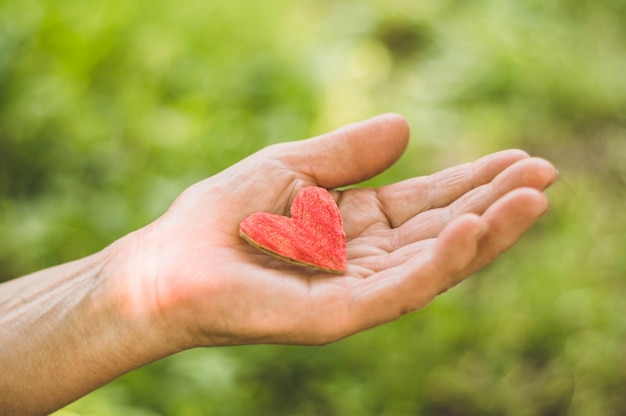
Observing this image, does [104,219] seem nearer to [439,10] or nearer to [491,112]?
[491,112]

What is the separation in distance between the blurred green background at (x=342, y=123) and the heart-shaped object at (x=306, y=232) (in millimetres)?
900

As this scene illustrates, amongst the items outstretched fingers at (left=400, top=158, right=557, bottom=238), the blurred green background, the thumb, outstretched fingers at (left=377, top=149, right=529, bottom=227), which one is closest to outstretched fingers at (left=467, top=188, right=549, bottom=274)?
outstretched fingers at (left=400, top=158, right=557, bottom=238)

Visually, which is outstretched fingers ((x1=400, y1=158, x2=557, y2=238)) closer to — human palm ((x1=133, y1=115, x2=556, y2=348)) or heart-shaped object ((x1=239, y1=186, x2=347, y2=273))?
human palm ((x1=133, y1=115, x2=556, y2=348))

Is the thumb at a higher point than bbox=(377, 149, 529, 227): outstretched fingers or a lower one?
higher

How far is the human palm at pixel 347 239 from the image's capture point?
5.22ft

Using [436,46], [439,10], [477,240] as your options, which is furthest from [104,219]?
[439,10]

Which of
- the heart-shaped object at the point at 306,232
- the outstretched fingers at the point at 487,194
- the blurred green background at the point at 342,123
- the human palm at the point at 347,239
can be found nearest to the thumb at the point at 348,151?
the human palm at the point at 347,239

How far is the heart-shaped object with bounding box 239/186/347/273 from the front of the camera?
1.84 meters

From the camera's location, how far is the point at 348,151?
2.19 meters

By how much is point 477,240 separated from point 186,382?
4.87 ft

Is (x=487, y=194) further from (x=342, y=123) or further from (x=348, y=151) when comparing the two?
(x=342, y=123)

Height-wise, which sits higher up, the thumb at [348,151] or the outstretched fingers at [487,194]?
the thumb at [348,151]

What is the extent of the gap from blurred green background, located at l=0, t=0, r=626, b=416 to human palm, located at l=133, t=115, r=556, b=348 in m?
0.83

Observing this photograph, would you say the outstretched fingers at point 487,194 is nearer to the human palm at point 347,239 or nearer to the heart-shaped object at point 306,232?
the human palm at point 347,239
